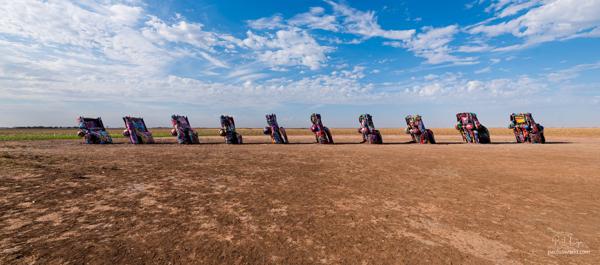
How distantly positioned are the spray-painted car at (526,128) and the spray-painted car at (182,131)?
33.5 metres

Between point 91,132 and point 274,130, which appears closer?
point 91,132

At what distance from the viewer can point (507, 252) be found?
4273 millimetres

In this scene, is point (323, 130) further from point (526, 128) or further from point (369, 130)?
point (526, 128)

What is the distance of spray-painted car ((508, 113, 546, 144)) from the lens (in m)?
25.9

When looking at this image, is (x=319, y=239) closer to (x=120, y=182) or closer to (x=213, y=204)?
(x=213, y=204)

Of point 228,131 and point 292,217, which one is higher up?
point 228,131

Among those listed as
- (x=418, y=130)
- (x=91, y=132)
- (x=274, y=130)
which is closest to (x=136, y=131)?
(x=91, y=132)

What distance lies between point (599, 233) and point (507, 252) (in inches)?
97.2

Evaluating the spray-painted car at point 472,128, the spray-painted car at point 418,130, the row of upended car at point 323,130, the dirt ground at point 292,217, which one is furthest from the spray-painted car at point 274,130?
the spray-painted car at point 472,128

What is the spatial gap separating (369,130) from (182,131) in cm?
1947

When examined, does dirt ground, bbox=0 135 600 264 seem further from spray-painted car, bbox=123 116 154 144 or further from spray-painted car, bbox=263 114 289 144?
spray-painted car, bbox=263 114 289 144

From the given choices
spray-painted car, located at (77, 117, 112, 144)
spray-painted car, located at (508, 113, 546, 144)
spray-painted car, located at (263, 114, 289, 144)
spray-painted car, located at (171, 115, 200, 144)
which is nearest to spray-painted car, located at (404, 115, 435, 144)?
spray-painted car, located at (508, 113, 546, 144)

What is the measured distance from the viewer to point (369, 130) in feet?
91.1

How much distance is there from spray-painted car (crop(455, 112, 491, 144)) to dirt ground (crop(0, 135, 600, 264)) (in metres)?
17.7
